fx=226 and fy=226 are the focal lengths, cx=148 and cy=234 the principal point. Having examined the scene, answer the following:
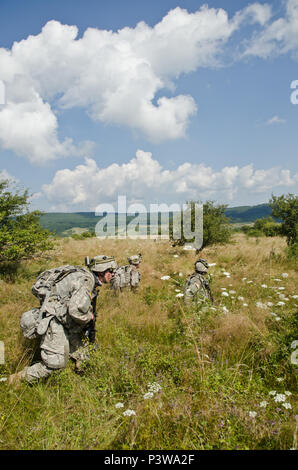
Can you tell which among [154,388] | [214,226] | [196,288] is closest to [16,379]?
[154,388]

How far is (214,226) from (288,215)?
3894mm

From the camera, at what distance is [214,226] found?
43.5 ft

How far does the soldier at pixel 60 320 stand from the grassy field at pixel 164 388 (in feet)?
0.67

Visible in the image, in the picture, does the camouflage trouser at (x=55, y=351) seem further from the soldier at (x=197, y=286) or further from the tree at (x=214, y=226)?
the tree at (x=214, y=226)

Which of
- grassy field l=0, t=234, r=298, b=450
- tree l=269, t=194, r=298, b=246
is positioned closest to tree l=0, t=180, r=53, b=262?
grassy field l=0, t=234, r=298, b=450

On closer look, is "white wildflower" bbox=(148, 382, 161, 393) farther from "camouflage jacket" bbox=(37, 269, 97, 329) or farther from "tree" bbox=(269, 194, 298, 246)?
"tree" bbox=(269, 194, 298, 246)

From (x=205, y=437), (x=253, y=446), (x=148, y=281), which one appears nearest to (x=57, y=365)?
(x=205, y=437)

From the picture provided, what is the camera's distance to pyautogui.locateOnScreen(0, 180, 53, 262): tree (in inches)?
308

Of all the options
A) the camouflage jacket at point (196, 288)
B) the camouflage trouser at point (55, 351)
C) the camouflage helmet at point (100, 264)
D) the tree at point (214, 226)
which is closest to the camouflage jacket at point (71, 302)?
the camouflage trouser at point (55, 351)

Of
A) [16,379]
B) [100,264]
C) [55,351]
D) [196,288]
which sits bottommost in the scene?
[16,379]

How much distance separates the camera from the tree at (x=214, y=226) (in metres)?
13.2

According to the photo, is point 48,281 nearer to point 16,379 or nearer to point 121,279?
point 16,379

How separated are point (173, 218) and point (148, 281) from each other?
785cm

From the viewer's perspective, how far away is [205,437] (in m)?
1.97
